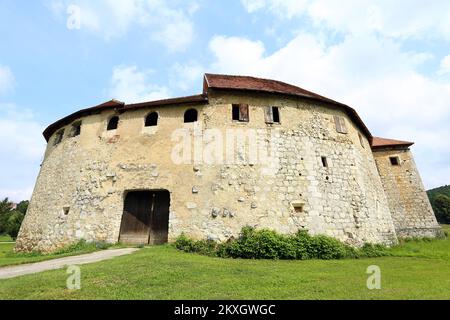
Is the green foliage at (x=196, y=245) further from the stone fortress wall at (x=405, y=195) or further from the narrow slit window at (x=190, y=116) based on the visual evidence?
the stone fortress wall at (x=405, y=195)

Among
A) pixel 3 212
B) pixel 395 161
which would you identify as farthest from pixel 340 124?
pixel 3 212

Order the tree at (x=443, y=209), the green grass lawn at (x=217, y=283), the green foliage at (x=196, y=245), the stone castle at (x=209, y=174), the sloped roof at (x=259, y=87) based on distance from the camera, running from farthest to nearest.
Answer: the tree at (x=443, y=209)
the sloped roof at (x=259, y=87)
the stone castle at (x=209, y=174)
the green foliage at (x=196, y=245)
the green grass lawn at (x=217, y=283)

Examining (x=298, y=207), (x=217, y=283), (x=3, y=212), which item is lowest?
(x=217, y=283)

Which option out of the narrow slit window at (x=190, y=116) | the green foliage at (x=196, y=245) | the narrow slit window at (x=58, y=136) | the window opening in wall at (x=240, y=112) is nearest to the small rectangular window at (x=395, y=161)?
the window opening in wall at (x=240, y=112)

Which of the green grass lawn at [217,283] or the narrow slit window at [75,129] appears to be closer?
the green grass lawn at [217,283]

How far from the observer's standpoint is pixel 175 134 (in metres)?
11.8

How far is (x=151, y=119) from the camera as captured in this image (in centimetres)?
1284

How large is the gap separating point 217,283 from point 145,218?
6932 millimetres

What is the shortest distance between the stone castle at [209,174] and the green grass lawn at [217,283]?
3.62 m

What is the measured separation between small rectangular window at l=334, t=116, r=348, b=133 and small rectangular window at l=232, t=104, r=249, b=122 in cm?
503

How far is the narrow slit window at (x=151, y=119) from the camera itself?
501 inches
